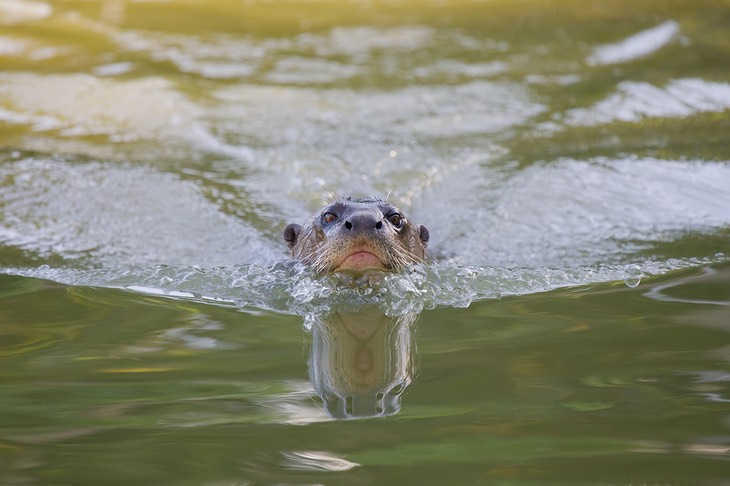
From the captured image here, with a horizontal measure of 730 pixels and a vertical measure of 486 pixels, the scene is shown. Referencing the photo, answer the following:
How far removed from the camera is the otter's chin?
175 inches

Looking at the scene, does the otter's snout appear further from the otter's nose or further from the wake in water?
the wake in water

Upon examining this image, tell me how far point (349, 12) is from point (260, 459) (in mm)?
9550

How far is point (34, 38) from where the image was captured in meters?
10.2

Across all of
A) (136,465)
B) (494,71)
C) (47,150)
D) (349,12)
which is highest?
(349,12)

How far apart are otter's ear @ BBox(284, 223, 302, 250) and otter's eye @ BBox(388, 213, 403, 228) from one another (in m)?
0.76

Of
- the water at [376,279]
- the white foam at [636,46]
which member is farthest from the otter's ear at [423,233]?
the white foam at [636,46]

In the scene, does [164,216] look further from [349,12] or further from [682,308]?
[349,12]

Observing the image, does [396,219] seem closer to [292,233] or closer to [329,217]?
[329,217]

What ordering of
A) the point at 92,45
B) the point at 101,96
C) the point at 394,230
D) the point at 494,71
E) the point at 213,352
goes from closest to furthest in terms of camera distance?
the point at 213,352 → the point at 394,230 → the point at 101,96 → the point at 494,71 → the point at 92,45

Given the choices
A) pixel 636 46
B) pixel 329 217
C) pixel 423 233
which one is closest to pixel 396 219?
pixel 329 217

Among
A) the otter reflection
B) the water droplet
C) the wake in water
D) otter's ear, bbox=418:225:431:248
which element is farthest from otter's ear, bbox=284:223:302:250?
the water droplet

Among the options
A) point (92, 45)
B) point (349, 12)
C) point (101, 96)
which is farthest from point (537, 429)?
point (349, 12)

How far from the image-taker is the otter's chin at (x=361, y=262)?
445cm

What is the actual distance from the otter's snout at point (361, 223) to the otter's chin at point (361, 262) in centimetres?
12
